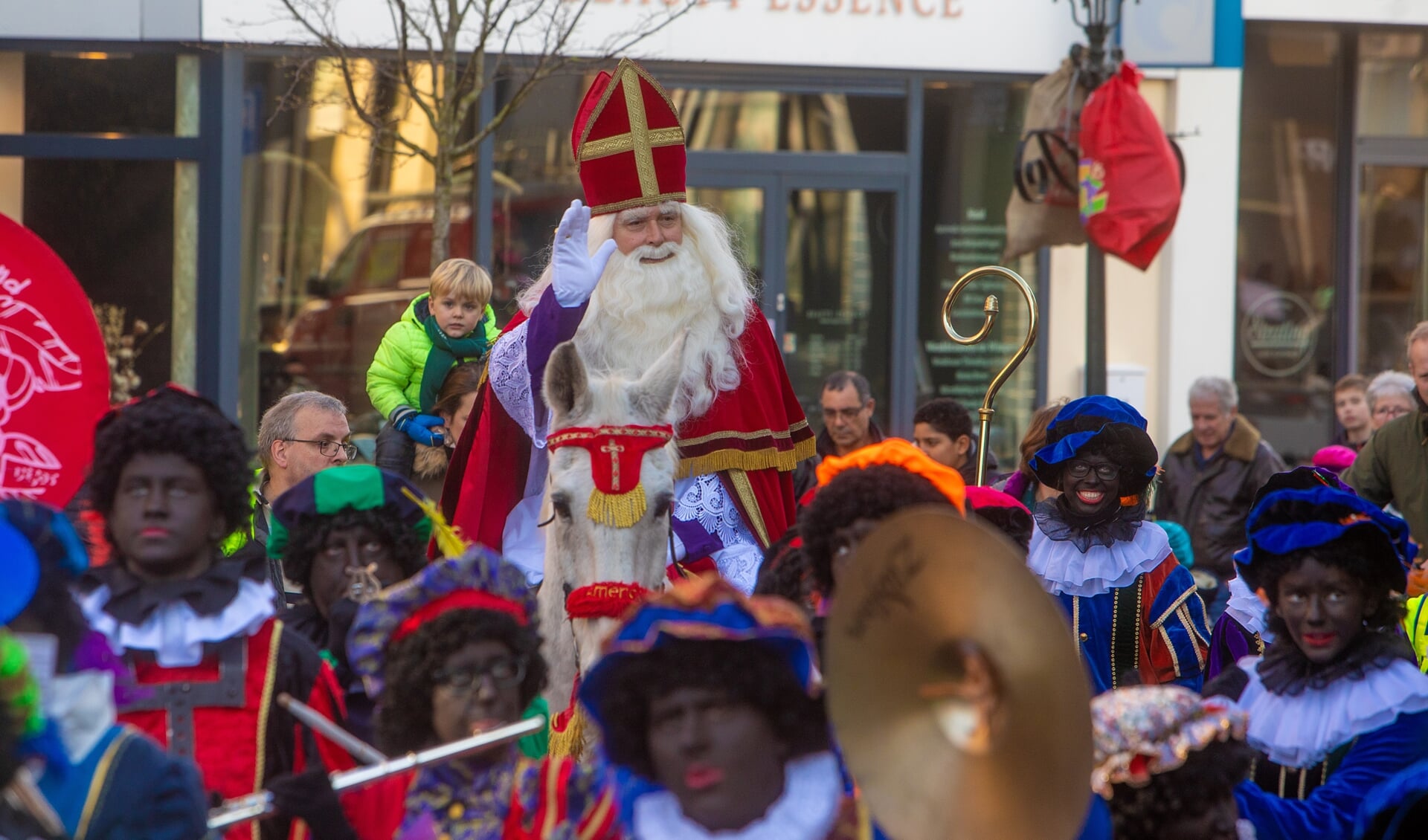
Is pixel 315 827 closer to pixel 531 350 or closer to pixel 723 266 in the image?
pixel 531 350

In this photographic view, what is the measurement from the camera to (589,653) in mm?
4547

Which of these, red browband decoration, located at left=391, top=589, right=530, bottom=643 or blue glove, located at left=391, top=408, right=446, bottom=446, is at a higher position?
blue glove, located at left=391, top=408, right=446, bottom=446

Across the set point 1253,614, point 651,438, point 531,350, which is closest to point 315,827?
point 651,438

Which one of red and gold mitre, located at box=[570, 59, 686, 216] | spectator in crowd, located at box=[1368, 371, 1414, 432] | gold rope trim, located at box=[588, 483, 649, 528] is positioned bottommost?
gold rope trim, located at box=[588, 483, 649, 528]

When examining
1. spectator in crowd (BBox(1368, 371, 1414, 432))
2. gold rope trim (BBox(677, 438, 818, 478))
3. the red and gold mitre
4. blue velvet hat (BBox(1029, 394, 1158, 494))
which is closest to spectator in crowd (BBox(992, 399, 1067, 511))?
blue velvet hat (BBox(1029, 394, 1158, 494))

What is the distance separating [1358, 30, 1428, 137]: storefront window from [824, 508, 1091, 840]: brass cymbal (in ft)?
38.9

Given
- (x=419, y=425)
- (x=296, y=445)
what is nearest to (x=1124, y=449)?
(x=296, y=445)

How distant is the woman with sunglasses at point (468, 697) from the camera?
3596mm

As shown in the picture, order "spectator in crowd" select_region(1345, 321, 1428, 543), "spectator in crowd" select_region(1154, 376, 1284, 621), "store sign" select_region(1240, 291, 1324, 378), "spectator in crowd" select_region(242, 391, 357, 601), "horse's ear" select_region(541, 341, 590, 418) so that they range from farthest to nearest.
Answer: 1. "store sign" select_region(1240, 291, 1324, 378)
2. "spectator in crowd" select_region(1154, 376, 1284, 621)
3. "spectator in crowd" select_region(1345, 321, 1428, 543)
4. "spectator in crowd" select_region(242, 391, 357, 601)
5. "horse's ear" select_region(541, 341, 590, 418)

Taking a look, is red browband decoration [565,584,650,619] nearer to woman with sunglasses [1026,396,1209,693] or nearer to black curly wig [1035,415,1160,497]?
woman with sunglasses [1026,396,1209,693]

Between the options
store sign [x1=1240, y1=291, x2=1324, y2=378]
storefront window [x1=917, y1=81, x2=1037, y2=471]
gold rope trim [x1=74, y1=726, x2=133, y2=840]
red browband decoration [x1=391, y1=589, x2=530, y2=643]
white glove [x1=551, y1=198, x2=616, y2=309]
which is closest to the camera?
gold rope trim [x1=74, y1=726, x2=133, y2=840]

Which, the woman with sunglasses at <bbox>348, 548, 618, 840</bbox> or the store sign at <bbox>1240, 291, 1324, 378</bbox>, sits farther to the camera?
the store sign at <bbox>1240, 291, 1324, 378</bbox>

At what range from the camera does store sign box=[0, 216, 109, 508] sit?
470cm

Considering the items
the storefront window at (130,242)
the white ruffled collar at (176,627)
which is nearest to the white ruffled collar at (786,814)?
the white ruffled collar at (176,627)
